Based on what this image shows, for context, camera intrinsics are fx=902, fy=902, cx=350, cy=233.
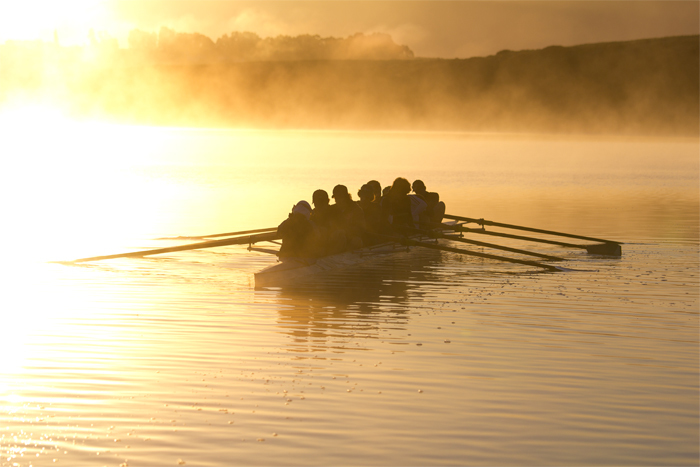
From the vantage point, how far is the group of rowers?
15422mm

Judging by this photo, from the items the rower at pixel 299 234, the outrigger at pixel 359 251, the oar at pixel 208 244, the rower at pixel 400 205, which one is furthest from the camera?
the rower at pixel 400 205

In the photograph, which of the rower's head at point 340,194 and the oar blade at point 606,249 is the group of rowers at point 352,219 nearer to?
the rower's head at point 340,194

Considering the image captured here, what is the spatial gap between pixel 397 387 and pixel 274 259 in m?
9.82

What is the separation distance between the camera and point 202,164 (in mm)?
59406

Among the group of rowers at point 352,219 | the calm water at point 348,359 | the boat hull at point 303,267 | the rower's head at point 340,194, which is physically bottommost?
the calm water at point 348,359

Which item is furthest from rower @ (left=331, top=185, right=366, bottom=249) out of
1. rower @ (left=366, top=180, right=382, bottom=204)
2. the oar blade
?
the oar blade

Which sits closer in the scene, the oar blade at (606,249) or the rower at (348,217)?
the rower at (348,217)

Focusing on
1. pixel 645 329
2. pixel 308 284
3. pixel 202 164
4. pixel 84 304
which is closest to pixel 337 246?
pixel 308 284

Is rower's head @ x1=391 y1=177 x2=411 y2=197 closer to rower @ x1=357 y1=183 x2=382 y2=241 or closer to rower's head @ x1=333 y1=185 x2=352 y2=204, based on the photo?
rower @ x1=357 y1=183 x2=382 y2=241

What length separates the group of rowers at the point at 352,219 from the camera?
50.6ft

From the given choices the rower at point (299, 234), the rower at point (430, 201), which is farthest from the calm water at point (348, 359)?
Result: the rower at point (430, 201)

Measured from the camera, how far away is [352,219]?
683 inches

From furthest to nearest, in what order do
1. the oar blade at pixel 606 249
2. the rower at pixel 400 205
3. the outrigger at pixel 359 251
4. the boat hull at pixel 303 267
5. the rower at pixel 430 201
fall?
the rower at pixel 430 201, the rower at pixel 400 205, the oar blade at pixel 606 249, the outrigger at pixel 359 251, the boat hull at pixel 303 267

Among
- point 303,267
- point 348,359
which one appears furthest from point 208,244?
point 348,359
